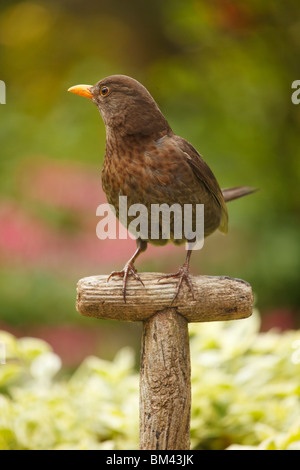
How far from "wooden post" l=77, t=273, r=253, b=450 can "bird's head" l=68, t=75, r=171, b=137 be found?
0.38 m

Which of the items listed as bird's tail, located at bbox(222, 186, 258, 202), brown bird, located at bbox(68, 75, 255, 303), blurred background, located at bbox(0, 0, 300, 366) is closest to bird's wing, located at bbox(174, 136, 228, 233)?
brown bird, located at bbox(68, 75, 255, 303)

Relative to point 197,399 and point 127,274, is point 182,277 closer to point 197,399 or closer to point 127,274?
point 127,274

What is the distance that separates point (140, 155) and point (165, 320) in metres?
0.42

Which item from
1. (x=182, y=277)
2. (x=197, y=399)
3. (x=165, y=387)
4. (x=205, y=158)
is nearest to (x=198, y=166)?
(x=182, y=277)

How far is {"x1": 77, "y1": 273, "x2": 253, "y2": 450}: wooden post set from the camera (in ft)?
4.95

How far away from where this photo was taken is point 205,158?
392 centimetres

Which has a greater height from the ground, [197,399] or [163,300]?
[163,300]

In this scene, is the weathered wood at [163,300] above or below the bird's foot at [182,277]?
below

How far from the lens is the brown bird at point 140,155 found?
5.18ft

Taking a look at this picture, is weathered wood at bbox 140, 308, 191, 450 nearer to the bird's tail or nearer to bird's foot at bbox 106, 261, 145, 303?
bird's foot at bbox 106, 261, 145, 303

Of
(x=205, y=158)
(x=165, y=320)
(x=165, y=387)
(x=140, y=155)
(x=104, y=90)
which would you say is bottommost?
(x=165, y=387)

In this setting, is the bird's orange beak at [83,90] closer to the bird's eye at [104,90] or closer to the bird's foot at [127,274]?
the bird's eye at [104,90]

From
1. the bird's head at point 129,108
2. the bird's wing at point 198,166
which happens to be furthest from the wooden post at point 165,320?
the bird's head at point 129,108
